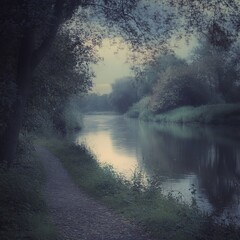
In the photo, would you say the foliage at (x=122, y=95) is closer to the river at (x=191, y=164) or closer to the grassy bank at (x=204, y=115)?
the grassy bank at (x=204, y=115)

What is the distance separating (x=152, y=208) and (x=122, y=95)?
95701mm

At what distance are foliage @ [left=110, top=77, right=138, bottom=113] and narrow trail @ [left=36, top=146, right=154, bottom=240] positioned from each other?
8946cm

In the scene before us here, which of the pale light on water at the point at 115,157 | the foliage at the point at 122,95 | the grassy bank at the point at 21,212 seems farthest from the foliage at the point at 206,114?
the grassy bank at the point at 21,212

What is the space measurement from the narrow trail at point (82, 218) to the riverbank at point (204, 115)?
45.5 meters

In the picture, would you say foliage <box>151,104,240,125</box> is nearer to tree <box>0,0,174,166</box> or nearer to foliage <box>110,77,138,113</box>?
foliage <box>110,77,138,113</box>

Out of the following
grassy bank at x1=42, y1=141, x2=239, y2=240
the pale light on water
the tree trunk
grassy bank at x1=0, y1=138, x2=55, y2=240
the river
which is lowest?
the river

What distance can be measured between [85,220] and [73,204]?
2.02 metres

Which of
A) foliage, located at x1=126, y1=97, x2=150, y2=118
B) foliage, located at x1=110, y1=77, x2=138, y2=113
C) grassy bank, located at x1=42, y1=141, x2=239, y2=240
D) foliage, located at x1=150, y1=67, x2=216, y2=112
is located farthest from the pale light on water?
foliage, located at x1=110, y1=77, x2=138, y2=113

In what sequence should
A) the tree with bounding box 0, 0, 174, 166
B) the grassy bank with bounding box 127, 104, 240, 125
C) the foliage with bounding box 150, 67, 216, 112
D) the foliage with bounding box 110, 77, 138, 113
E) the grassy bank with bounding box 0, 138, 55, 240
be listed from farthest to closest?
the foliage with bounding box 110, 77, 138, 113
the foliage with bounding box 150, 67, 216, 112
the grassy bank with bounding box 127, 104, 240, 125
the tree with bounding box 0, 0, 174, 166
the grassy bank with bounding box 0, 138, 55, 240

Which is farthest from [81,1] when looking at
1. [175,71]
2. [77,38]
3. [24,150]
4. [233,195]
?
[175,71]

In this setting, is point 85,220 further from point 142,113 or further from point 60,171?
point 142,113

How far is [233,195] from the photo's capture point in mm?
17359

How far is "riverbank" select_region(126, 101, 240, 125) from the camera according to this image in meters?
58.2

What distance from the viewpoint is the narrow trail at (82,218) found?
9.73 meters
